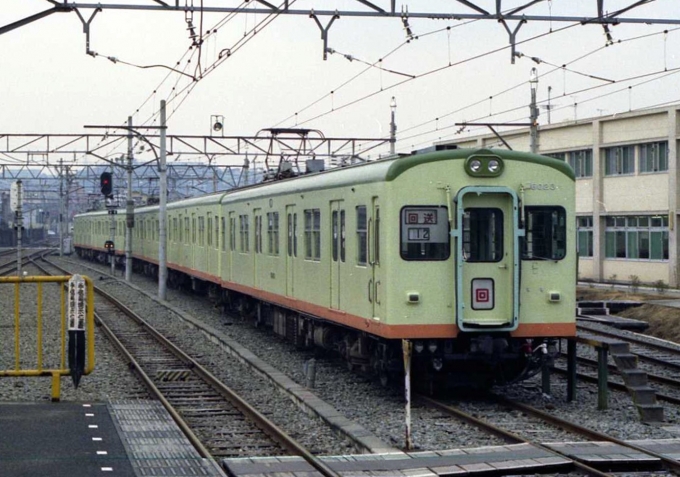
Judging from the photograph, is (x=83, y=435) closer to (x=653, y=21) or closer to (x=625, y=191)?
A: (x=653, y=21)

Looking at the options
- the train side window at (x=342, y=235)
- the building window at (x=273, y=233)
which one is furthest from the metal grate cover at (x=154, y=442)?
the building window at (x=273, y=233)

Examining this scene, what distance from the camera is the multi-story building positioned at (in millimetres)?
38375

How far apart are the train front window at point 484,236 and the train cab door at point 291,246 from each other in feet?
17.2

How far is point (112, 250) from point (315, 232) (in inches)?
1106

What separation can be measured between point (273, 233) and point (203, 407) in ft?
21.5

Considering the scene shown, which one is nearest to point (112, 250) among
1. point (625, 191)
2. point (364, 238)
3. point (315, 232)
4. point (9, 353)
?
point (625, 191)

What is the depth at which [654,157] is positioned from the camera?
39.5 metres

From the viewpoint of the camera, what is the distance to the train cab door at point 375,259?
12734 mm

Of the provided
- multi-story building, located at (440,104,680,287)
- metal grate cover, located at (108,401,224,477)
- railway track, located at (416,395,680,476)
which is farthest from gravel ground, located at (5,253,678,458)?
multi-story building, located at (440,104,680,287)

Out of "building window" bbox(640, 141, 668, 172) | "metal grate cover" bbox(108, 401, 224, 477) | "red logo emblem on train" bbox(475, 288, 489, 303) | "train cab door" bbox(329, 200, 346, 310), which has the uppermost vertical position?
"building window" bbox(640, 141, 668, 172)

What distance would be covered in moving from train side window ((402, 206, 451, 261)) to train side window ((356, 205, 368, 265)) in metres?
0.94

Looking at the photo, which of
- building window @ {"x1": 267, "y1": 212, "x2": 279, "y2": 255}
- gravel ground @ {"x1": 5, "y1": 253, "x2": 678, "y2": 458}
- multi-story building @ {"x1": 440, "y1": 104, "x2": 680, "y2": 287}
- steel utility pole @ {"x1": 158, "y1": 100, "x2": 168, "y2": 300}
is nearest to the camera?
gravel ground @ {"x1": 5, "y1": 253, "x2": 678, "y2": 458}

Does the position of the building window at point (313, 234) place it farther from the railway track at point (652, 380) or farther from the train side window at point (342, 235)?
the railway track at point (652, 380)

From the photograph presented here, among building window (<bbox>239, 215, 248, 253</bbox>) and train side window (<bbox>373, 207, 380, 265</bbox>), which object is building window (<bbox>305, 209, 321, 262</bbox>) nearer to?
train side window (<bbox>373, 207, 380, 265</bbox>)
